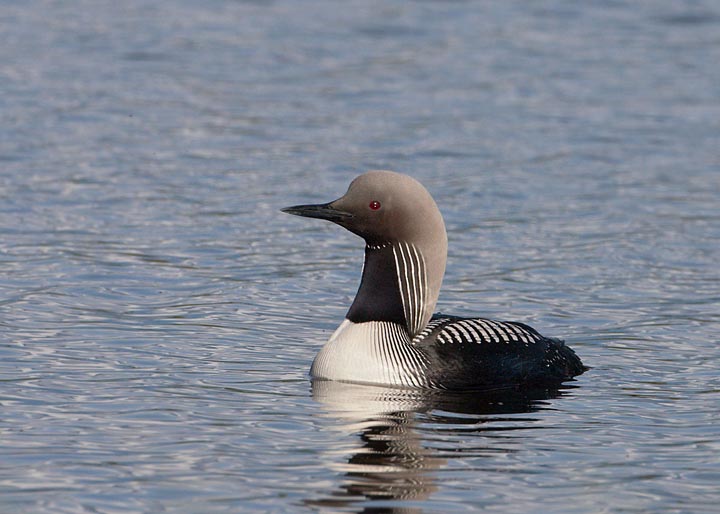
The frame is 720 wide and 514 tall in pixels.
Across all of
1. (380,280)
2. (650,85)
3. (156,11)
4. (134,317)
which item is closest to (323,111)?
(650,85)

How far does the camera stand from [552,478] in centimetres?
629

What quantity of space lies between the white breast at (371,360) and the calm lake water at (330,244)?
4.2 inches

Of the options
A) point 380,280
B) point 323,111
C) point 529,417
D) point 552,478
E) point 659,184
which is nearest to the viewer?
point 552,478

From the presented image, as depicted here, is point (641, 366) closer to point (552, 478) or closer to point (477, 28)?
point (552, 478)

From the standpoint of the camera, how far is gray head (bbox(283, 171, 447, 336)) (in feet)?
25.5

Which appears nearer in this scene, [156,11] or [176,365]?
[176,365]

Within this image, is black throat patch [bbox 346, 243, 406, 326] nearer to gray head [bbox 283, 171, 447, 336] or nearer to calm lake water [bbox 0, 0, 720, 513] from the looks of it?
gray head [bbox 283, 171, 447, 336]

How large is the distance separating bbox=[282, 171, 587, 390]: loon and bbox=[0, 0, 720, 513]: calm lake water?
149 millimetres

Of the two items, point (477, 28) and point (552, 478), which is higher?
point (477, 28)

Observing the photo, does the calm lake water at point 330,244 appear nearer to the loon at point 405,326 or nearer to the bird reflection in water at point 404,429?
the bird reflection in water at point 404,429

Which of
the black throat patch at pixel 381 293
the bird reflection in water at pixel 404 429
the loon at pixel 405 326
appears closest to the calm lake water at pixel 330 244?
the bird reflection in water at pixel 404 429

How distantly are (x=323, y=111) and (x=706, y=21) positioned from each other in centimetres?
634

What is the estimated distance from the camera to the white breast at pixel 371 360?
7.73 m

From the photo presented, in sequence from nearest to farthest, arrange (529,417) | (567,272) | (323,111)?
(529,417), (567,272), (323,111)
